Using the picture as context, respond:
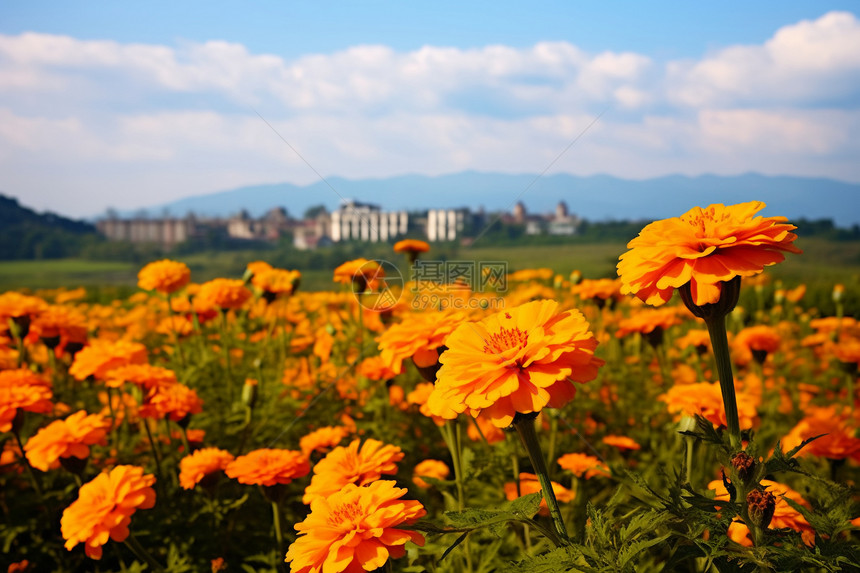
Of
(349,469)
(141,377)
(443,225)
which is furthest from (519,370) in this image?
(443,225)

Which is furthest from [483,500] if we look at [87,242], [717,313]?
[87,242]

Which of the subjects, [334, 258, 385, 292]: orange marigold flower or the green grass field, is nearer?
[334, 258, 385, 292]: orange marigold flower

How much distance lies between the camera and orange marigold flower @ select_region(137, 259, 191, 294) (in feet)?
9.68

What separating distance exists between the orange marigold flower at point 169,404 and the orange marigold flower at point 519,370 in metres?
1.45

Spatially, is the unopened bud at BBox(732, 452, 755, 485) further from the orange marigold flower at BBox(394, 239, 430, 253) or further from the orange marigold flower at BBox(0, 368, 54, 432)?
the orange marigold flower at BBox(394, 239, 430, 253)

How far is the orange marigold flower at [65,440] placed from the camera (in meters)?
1.90

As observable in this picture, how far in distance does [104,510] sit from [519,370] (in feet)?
4.26

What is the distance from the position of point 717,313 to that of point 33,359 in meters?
3.56

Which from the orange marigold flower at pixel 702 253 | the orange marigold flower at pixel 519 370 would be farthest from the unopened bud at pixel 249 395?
the orange marigold flower at pixel 702 253

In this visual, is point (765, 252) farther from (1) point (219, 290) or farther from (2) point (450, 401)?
(1) point (219, 290)

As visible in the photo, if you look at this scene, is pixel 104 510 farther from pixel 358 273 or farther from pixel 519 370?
pixel 358 273

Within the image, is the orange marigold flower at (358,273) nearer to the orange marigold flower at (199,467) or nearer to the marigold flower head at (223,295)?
the marigold flower head at (223,295)

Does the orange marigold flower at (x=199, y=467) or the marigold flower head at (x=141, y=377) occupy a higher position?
the marigold flower head at (x=141, y=377)

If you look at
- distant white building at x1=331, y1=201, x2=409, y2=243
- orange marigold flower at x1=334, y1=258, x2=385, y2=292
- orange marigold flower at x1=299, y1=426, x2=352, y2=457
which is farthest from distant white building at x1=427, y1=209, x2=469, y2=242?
orange marigold flower at x1=299, y1=426, x2=352, y2=457
